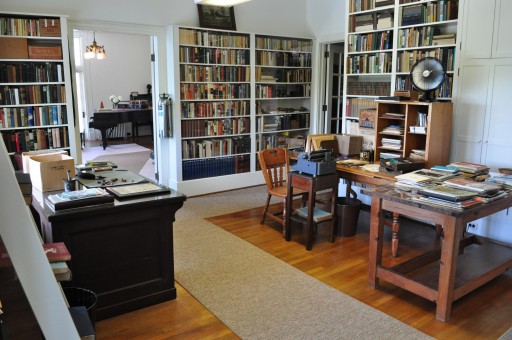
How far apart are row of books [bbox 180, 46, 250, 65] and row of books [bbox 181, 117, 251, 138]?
834 mm

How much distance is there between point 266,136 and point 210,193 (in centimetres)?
137

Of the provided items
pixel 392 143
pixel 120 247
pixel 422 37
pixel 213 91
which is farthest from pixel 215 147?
pixel 120 247

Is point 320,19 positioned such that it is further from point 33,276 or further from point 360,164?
point 33,276

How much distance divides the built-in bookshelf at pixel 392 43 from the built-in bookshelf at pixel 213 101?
1.62 meters

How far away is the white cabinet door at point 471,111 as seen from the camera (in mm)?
4367

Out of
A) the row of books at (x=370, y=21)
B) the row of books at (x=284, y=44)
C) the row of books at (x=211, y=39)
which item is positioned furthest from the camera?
the row of books at (x=284, y=44)

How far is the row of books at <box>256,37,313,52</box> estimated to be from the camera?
6.68 metres

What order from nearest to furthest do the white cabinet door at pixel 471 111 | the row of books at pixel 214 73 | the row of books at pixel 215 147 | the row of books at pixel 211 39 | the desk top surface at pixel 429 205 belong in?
1. the desk top surface at pixel 429 205
2. the white cabinet door at pixel 471 111
3. the row of books at pixel 211 39
4. the row of books at pixel 214 73
5. the row of books at pixel 215 147

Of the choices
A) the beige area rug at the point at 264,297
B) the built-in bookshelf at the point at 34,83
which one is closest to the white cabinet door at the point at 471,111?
the beige area rug at the point at 264,297

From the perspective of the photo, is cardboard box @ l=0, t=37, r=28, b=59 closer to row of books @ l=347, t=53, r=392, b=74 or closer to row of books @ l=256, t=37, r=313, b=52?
row of books @ l=256, t=37, r=313, b=52

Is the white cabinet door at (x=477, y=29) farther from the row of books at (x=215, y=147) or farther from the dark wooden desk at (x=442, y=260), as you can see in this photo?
the row of books at (x=215, y=147)

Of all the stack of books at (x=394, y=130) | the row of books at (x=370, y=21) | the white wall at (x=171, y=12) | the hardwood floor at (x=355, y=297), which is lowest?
the hardwood floor at (x=355, y=297)

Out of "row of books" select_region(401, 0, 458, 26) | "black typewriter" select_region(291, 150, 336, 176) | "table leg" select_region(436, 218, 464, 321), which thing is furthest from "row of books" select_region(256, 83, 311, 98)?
"table leg" select_region(436, 218, 464, 321)

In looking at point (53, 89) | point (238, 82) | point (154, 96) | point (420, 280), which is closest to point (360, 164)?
point (420, 280)
